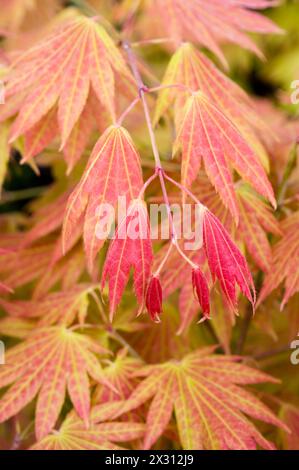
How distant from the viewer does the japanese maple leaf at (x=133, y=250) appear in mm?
829

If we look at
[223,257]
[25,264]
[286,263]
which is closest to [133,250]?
[223,257]

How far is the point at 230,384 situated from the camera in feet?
3.54

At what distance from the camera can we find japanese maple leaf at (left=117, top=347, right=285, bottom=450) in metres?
1.03

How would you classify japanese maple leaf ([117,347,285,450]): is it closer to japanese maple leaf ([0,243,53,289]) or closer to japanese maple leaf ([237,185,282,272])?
japanese maple leaf ([237,185,282,272])

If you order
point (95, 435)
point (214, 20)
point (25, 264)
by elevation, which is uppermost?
point (214, 20)

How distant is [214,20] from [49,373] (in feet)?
2.16

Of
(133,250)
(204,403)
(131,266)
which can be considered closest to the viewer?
(133,250)

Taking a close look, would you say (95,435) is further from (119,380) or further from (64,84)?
(64,84)

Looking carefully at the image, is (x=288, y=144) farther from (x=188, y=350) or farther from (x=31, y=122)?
(x=31, y=122)

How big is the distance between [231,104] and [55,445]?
0.56 metres

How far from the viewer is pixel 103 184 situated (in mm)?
891

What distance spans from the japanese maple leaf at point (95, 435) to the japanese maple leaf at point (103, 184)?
0.90 feet

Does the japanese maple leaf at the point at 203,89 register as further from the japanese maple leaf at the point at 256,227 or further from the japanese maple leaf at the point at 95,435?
the japanese maple leaf at the point at 95,435

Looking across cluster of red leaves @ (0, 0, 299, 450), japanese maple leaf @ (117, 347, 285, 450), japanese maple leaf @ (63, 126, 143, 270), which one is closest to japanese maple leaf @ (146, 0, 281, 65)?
cluster of red leaves @ (0, 0, 299, 450)
